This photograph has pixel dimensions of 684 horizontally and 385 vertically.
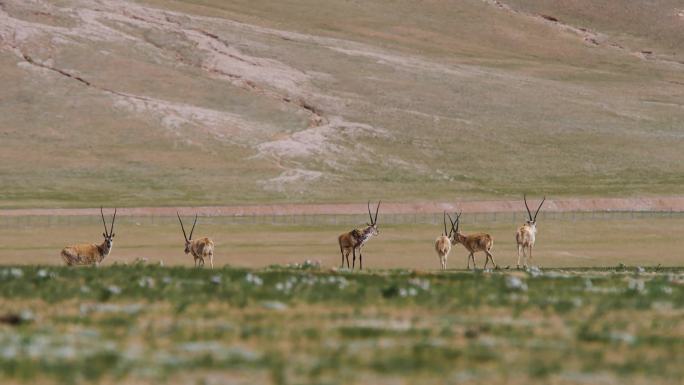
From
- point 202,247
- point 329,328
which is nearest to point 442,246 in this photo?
point 202,247

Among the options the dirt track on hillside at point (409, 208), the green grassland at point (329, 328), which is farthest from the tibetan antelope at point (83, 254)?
the dirt track on hillside at point (409, 208)

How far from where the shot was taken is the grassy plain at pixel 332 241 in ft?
155

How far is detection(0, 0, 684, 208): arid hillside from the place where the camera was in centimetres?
8581

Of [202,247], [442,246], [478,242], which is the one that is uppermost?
[478,242]

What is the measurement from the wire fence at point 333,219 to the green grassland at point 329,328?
43.7m

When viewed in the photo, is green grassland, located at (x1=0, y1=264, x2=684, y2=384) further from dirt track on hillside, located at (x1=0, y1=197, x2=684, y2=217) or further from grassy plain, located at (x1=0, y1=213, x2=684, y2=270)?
dirt track on hillside, located at (x1=0, y1=197, x2=684, y2=217)

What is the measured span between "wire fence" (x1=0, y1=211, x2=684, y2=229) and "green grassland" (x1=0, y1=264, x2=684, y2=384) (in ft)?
143

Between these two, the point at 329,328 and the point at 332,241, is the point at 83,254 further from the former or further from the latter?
the point at 332,241

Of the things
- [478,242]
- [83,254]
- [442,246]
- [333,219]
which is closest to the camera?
[83,254]

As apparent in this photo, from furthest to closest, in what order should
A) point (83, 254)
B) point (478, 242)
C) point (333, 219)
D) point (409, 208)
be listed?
point (409, 208)
point (333, 219)
point (478, 242)
point (83, 254)

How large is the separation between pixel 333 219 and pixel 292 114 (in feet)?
115

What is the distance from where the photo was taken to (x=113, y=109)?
9925 cm

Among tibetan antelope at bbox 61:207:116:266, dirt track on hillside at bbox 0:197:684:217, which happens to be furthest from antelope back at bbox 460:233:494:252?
dirt track on hillside at bbox 0:197:684:217

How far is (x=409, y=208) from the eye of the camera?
253 ft
